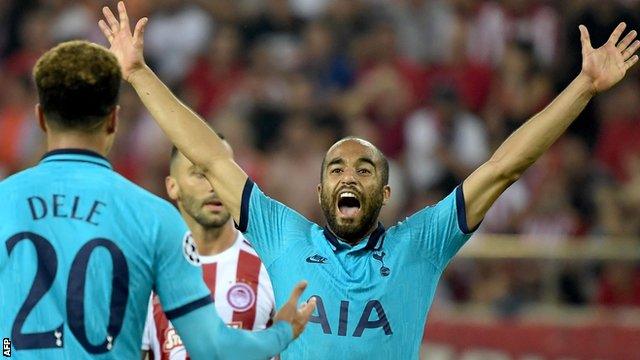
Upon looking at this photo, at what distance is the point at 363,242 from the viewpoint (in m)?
6.11

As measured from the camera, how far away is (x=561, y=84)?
43.6 feet

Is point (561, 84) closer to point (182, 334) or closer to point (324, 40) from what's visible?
point (324, 40)

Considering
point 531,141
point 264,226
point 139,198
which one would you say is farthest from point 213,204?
point 139,198

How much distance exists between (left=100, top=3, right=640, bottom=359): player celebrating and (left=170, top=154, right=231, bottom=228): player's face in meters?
0.91

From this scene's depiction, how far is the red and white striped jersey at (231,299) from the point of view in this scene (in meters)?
6.68

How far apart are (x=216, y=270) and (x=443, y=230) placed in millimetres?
1478

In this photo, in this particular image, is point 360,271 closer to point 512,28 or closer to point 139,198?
point 139,198

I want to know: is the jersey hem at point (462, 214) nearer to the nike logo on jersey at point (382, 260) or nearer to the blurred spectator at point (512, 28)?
the nike logo on jersey at point (382, 260)

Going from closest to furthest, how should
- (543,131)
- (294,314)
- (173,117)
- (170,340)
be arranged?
(294,314) → (543,131) → (173,117) → (170,340)

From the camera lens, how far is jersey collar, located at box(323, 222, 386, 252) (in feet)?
19.9

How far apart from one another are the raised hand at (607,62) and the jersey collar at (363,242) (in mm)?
1159

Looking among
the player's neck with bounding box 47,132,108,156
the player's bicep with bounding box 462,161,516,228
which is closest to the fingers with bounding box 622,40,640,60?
the player's bicep with bounding box 462,161,516,228

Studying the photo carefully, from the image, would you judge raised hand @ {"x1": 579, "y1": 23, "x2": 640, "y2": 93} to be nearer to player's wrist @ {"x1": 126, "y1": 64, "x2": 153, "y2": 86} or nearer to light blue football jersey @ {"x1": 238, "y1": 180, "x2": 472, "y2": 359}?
light blue football jersey @ {"x1": 238, "y1": 180, "x2": 472, "y2": 359}

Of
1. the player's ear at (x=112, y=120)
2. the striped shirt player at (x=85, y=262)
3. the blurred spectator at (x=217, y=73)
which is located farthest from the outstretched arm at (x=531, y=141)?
the blurred spectator at (x=217, y=73)
